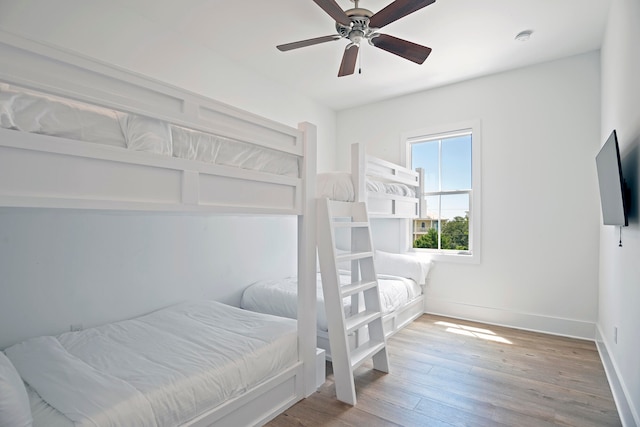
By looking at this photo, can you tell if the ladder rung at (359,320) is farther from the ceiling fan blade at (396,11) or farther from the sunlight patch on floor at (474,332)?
the ceiling fan blade at (396,11)

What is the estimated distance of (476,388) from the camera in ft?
7.25

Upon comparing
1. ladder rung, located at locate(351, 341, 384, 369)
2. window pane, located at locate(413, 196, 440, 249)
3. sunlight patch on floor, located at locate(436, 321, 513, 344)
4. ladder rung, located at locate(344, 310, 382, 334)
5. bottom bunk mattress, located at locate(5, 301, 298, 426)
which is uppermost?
window pane, located at locate(413, 196, 440, 249)

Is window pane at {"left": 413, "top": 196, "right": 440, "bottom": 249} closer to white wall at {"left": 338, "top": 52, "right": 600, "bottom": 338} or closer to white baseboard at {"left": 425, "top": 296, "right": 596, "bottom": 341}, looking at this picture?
white wall at {"left": 338, "top": 52, "right": 600, "bottom": 338}

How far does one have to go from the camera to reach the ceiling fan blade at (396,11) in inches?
74.7

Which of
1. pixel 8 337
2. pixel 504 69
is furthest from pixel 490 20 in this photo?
pixel 8 337

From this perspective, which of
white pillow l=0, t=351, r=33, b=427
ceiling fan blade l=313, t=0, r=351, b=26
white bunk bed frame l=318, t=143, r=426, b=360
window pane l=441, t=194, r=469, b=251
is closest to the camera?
white pillow l=0, t=351, r=33, b=427

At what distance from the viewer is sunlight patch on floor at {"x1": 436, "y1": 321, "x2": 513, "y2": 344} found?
10.2 ft

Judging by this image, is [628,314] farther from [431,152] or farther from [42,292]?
[42,292]

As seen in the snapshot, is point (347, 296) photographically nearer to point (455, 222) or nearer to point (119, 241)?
point (119, 241)

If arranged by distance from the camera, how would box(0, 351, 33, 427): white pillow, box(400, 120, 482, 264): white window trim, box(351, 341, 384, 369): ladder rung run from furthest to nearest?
box(400, 120, 482, 264): white window trim < box(351, 341, 384, 369): ladder rung < box(0, 351, 33, 427): white pillow

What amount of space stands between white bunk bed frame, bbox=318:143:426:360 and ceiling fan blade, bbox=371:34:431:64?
0.77 meters

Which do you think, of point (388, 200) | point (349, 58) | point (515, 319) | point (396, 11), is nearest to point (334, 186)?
point (349, 58)

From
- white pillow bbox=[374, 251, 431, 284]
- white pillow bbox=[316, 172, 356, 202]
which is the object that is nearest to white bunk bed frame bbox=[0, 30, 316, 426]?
white pillow bbox=[316, 172, 356, 202]

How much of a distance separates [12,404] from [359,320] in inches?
69.2
